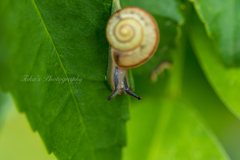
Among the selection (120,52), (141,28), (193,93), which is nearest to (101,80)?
(120,52)

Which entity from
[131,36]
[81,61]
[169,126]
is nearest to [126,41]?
[131,36]

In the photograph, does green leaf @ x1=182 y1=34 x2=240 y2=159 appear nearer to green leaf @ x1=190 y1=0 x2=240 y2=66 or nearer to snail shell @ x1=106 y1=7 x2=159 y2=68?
green leaf @ x1=190 y1=0 x2=240 y2=66

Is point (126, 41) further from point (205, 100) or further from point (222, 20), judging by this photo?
point (205, 100)

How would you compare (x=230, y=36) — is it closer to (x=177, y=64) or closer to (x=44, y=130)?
(x=177, y=64)

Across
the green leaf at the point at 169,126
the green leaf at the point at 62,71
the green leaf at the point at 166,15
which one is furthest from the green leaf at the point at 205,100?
the green leaf at the point at 62,71

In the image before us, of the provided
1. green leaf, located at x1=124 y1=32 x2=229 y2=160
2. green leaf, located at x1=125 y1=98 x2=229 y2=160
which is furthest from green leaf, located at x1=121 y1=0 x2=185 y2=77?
green leaf, located at x1=125 y1=98 x2=229 y2=160

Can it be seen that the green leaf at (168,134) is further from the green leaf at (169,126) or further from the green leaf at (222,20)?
the green leaf at (222,20)

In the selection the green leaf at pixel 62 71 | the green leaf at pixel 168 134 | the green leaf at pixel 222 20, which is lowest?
the green leaf at pixel 168 134
